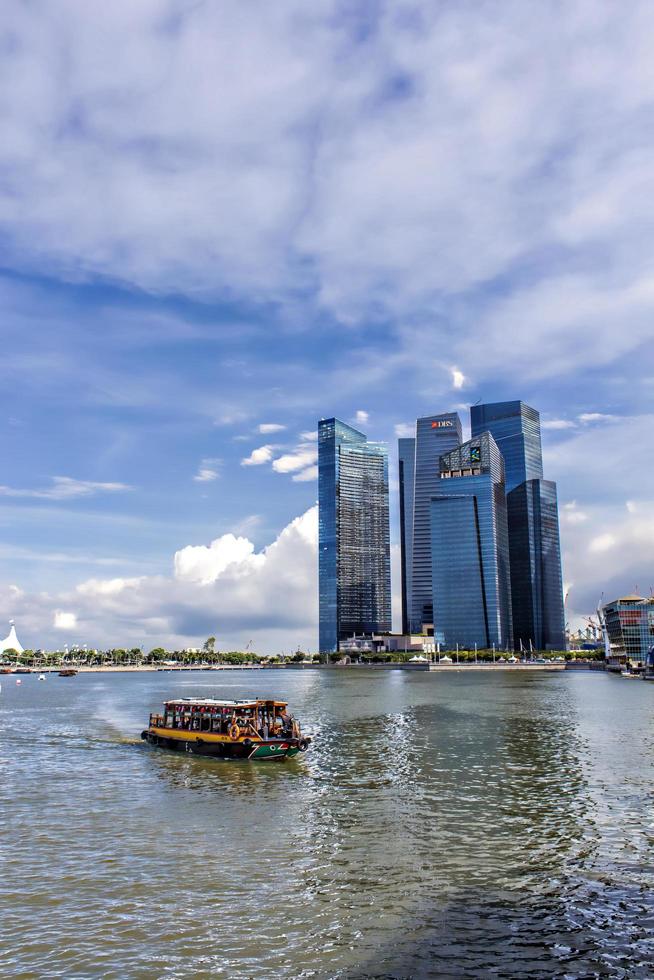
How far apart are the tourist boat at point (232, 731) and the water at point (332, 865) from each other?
200cm

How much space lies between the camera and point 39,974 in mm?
21703

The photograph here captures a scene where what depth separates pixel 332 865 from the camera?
31078 millimetres

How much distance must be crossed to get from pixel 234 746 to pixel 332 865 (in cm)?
3225

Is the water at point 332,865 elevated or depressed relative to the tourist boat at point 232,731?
depressed

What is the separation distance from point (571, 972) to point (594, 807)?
74.3ft

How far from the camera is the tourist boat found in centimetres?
6094

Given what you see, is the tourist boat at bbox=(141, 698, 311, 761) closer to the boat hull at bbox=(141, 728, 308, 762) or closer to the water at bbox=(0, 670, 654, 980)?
the boat hull at bbox=(141, 728, 308, 762)


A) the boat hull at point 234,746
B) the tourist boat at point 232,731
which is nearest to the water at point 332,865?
the boat hull at point 234,746

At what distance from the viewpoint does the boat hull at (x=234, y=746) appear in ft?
199

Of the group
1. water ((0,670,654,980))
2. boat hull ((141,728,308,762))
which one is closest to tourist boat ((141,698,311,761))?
boat hull ((141,728,308,762))

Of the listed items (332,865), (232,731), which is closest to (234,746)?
(232,731)

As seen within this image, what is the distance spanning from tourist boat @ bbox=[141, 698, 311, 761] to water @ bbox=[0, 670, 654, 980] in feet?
6.55

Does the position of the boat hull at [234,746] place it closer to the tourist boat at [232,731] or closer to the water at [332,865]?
the tourist boat at [232,731]

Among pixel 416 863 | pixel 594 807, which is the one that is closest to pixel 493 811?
pixel 594 807
